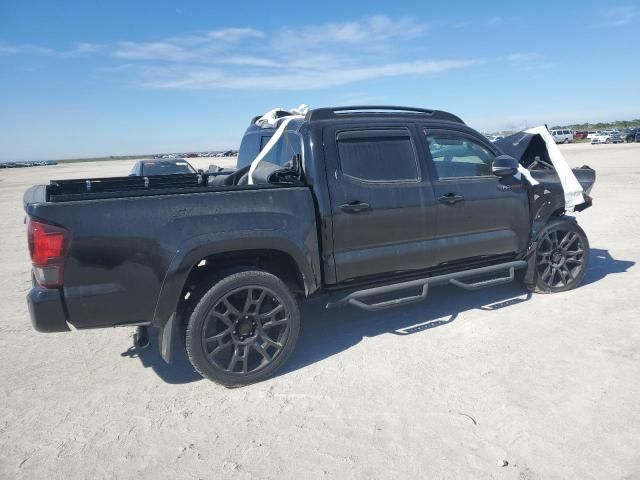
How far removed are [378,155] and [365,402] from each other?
2041 mm

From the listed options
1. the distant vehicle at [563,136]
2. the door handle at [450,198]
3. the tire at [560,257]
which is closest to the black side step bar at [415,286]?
the tire at [560,257]

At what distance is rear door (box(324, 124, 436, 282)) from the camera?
12.2 ft

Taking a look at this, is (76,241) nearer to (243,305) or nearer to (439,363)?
(243,305)

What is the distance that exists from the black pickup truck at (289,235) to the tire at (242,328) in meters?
0.01

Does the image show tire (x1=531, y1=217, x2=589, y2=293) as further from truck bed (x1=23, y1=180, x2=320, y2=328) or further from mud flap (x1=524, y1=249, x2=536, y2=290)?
truck bed (x1=23, y1=180, x2=320, y2=328)

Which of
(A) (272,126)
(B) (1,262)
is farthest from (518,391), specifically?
(B) (1,262)

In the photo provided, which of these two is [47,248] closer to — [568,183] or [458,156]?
[458,156]

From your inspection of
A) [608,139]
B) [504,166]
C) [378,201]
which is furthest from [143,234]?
[608,139]

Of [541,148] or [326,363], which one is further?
[541,148]

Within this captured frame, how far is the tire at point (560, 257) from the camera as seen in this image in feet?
16.1

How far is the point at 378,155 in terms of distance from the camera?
398 centimetres

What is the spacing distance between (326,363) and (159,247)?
159 centimetres

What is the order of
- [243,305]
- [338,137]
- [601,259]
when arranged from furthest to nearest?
[601,259], [338,137], [243,305]

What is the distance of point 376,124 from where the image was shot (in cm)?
404
